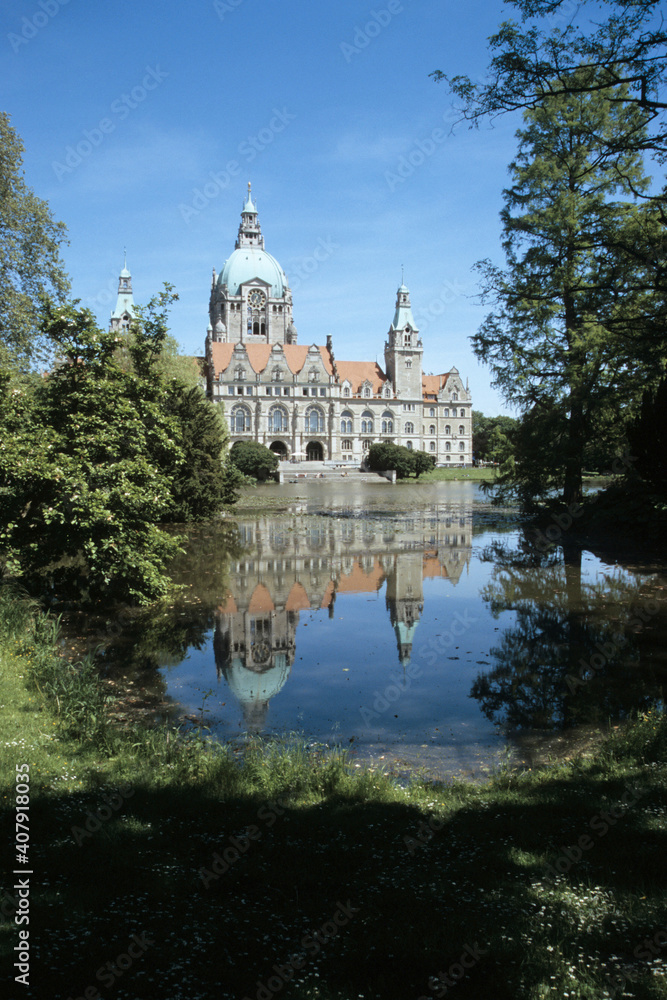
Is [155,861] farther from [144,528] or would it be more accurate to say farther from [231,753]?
[144,528]

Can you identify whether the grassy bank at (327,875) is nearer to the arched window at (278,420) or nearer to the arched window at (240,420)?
the arched window at (240,420)

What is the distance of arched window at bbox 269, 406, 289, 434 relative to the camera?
8881cm

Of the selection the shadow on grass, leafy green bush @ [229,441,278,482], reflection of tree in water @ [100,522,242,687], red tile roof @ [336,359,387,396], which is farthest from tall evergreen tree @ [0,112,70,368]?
red tile roof @ [336,359,387,396]

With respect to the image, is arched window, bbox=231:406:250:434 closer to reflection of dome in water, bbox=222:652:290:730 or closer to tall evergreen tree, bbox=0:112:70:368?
tall evergreen tree, bbox=0:112:70:368

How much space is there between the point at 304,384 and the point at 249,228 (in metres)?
29.3

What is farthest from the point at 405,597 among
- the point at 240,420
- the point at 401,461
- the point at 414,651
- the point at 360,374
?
the point at 360,374

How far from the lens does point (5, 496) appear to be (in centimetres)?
1077

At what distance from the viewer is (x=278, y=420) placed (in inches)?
3521

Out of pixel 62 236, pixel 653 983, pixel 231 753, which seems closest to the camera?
pixel 653 983

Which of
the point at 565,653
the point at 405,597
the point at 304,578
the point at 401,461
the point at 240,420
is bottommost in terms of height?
the point at 565,653

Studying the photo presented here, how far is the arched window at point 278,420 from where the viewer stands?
8881 centimetres

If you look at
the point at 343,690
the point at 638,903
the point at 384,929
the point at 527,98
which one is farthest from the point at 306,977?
the point at 527,98

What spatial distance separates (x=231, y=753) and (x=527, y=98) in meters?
7.10

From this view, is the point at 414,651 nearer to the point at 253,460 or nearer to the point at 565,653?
the point at 565,653
